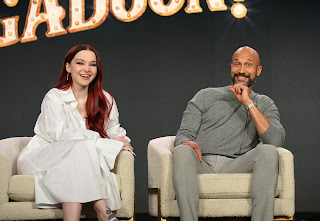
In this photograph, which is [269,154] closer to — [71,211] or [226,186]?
[226,186]

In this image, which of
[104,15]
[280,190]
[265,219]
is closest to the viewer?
[265,219]

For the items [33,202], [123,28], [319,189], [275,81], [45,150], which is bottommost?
[319,189]

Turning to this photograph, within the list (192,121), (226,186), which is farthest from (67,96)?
(226,186)

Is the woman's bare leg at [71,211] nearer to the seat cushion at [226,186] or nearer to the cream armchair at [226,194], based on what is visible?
the cream armchair at [226,194]

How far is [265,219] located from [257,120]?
2.34ft

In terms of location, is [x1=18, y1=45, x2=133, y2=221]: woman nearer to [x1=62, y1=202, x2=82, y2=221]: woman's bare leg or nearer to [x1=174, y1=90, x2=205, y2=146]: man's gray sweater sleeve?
[x1=62, y1=202, x2=82, y2=221]: woman's bare leg

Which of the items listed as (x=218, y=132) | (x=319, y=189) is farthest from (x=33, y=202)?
(x=319, y=189)

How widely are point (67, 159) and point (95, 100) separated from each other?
0.73m

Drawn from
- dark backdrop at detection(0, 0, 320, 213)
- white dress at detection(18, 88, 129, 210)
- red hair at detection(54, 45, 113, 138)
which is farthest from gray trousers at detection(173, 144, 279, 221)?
dark backdrop at detection(0, 0, 320, 213)

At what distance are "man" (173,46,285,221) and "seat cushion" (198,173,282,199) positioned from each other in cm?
11

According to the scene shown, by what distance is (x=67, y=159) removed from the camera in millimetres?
3240

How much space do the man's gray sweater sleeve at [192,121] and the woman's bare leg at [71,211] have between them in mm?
904

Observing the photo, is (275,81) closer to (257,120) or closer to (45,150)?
(257,120)

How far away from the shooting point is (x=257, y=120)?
11.9 ft
